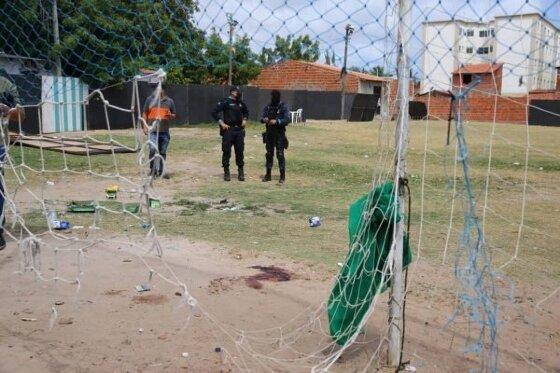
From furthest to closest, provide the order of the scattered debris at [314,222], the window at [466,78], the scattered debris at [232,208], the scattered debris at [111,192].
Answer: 1. the scattered debris at [111,192]
2. the scattered debris at [232,208]
3. the scattered debris at [314,222]
4. the window at [466,78]

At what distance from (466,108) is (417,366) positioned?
1.49 meters

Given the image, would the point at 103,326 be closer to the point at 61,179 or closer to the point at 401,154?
the point at 401,154

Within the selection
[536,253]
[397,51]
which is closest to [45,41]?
[397,51]

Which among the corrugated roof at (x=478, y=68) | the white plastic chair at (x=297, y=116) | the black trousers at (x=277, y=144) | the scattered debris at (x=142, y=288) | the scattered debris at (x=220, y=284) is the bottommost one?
the scattered debris at (x=220, y=284)

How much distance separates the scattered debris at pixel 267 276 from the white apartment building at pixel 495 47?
2.24 metres

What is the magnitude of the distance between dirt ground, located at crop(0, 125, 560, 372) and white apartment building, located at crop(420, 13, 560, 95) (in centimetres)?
164

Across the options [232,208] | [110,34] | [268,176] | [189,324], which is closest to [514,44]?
[189,324]

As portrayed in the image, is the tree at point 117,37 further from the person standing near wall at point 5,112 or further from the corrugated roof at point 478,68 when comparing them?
the corrugated roof at point 478,68

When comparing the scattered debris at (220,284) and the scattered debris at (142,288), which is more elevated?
the scattered debris at (142,288)

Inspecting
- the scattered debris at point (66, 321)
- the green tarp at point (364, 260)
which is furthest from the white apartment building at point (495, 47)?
the scattered debris at point (66, 321)

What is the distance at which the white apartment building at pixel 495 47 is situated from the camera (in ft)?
9.59

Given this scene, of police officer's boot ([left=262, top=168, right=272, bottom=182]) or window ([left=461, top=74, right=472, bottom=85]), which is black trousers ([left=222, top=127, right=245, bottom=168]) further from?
window ([left=461, top=74, right=472, bottom=85])

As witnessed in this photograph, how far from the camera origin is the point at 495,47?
2.92 meters

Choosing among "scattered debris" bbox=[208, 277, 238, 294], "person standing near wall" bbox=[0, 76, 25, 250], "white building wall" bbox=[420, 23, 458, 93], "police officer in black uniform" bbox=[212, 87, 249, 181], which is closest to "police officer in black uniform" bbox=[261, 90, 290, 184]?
"police officer in black uniform" bbox=[212, 87, 249, 181]
